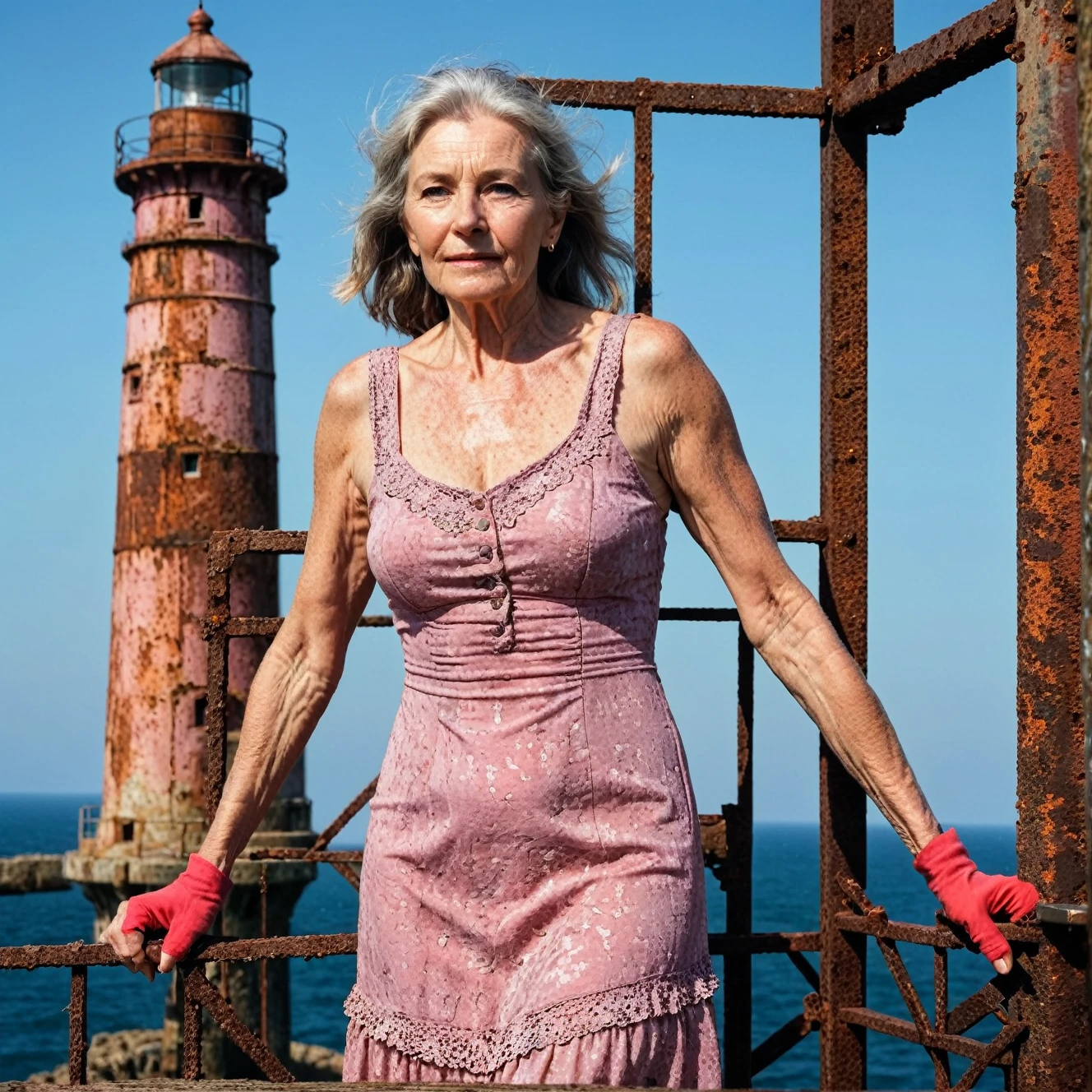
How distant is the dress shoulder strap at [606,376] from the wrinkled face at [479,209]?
0.19 meters

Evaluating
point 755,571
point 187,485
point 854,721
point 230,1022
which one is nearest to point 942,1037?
point 854,721

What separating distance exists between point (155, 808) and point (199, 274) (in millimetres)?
7556

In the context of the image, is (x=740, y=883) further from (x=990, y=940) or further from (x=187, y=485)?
(x=187, y=485)

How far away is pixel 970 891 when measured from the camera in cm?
303

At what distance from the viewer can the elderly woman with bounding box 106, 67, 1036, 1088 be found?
2.92 m

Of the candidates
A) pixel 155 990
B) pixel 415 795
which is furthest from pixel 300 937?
pixel 155 990

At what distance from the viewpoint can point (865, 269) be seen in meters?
4.55

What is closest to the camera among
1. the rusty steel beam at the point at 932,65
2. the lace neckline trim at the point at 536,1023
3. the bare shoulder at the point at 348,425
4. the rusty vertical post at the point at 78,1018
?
the lace neckline trim at the point at 536,1023

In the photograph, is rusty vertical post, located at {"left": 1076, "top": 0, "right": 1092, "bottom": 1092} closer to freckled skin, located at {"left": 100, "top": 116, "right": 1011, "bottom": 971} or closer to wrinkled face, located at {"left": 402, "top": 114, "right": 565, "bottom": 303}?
freckled skin, located at {"left": 100, "top": 116, "right": 1011, "bottom": 971}

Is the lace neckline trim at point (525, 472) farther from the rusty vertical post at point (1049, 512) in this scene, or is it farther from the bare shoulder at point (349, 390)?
the rusty vertical post at point (1049, 512)

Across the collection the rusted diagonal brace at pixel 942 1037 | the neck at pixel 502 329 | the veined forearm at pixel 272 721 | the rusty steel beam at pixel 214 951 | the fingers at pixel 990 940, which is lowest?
the rusted diagonal brace at pixel 942 1037

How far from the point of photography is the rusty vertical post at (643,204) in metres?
4.52

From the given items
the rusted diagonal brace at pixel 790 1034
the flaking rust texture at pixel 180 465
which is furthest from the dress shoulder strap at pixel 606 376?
the flaking rust texture at pixel 180 465

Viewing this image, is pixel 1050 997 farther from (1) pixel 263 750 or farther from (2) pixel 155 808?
(2) pixel 155 808
